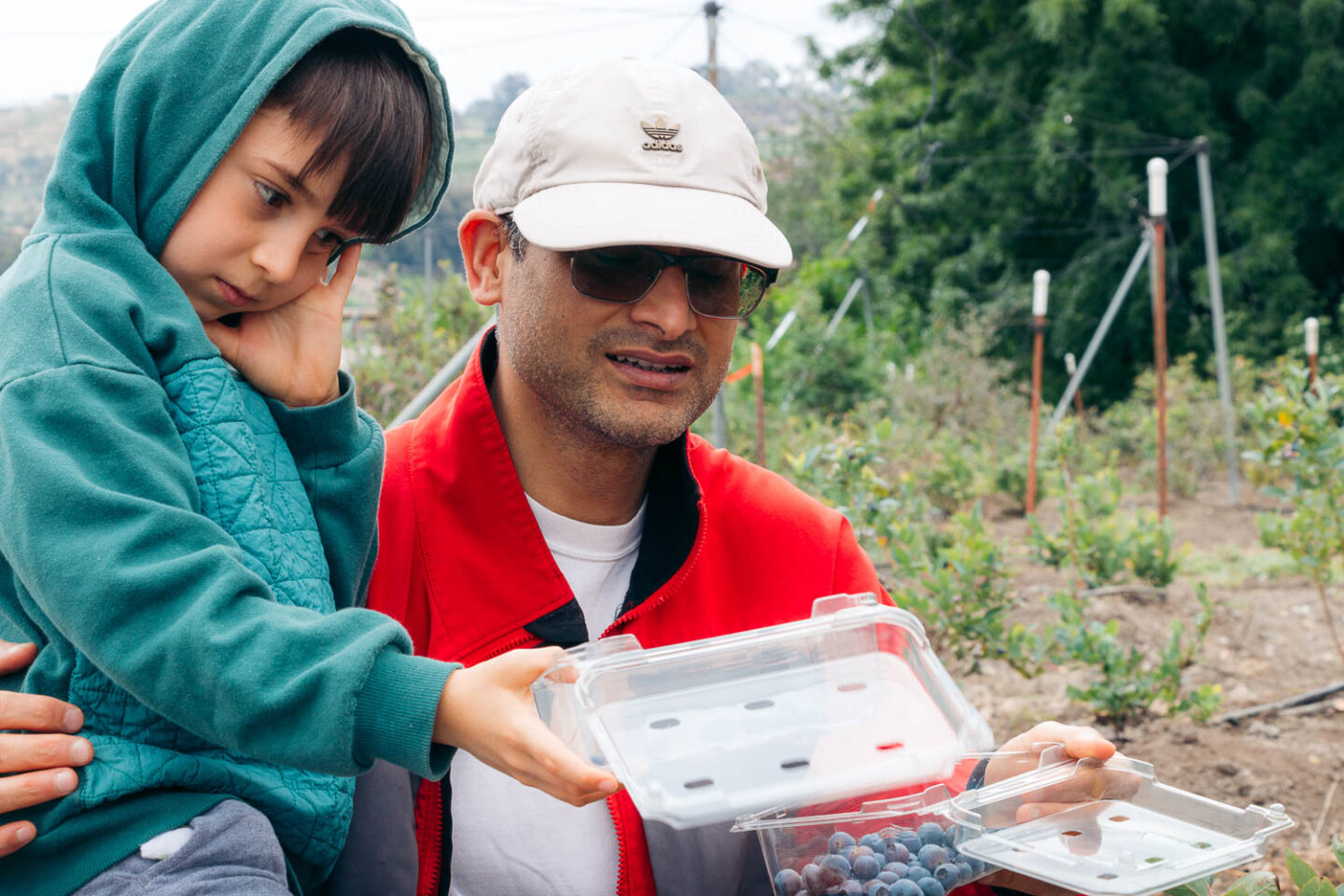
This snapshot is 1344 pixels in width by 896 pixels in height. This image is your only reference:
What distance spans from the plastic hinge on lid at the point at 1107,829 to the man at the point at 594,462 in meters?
0.59

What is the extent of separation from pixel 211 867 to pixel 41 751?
0.72ft

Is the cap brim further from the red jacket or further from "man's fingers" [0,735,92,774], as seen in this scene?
"man's fingers" [0,735,92,774]

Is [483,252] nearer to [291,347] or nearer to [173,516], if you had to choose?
[291,347]

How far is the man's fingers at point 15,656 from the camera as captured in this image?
52.5 inches

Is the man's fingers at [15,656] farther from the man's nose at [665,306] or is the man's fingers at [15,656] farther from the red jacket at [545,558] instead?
the man's nose at [665,306]

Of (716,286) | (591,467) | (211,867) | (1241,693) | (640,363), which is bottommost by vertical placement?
(1241,693)

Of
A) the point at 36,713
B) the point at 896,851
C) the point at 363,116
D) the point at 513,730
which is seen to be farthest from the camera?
the point at 363,116

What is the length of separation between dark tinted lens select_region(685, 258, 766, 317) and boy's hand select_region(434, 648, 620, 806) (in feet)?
2.76

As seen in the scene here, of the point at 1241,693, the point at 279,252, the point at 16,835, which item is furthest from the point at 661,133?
the point at 1241,693

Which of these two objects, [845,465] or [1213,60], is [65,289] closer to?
[845,465]

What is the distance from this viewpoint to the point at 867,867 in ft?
4.39

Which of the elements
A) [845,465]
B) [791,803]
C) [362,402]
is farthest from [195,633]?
[362,402]

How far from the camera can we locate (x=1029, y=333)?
19.9 m

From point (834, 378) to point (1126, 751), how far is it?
1061 centimetres
